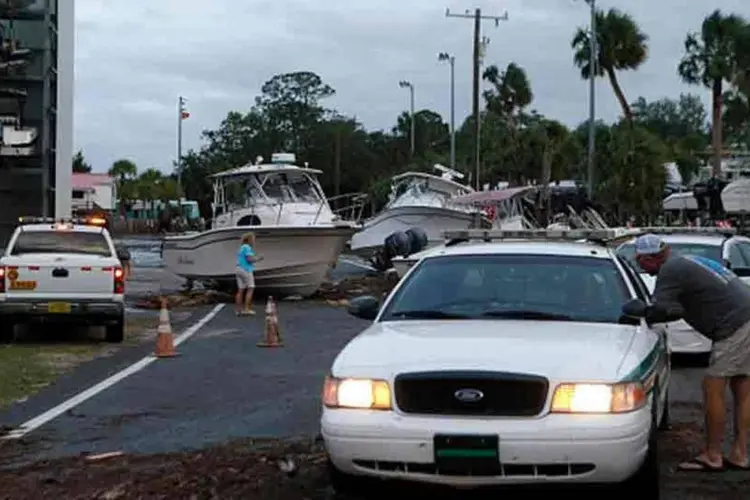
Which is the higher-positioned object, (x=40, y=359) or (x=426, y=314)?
(x=426, y=314)

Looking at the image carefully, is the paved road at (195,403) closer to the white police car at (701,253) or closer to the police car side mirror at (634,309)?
the police car side mirror at (634,309)

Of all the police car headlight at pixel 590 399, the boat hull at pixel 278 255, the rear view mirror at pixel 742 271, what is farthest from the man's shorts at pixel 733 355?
the boat hull at pixel 278 255

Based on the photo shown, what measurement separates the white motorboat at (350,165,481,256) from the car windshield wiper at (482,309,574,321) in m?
28.6

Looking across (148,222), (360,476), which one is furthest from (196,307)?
(148,222)

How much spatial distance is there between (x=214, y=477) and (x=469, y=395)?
2.21 metres

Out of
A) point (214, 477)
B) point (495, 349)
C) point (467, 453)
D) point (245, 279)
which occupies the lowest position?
point (214, 477)

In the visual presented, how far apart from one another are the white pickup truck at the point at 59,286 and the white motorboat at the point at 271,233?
10059 mm

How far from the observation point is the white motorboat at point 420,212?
40.4 m

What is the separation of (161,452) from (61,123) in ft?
67.9

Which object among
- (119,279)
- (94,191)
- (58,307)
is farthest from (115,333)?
(94,191)

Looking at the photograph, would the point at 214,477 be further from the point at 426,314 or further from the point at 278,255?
the point at 278,255

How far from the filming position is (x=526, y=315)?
27.6 feet

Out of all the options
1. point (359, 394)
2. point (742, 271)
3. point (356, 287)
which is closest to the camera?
point (359, 394)

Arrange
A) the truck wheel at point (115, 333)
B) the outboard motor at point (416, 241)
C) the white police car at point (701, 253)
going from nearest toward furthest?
the white police car at point (701, 253)
the truck wheel at point (115, 333)
the outboard motor at point (416, 241)
